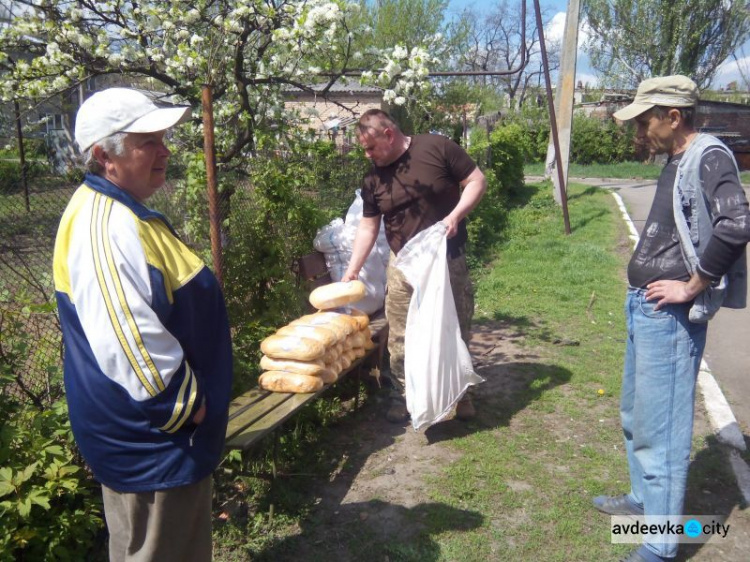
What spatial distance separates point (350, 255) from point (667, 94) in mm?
2814

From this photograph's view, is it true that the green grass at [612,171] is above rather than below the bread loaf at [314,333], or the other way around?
above

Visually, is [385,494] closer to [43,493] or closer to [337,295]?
[337,295]

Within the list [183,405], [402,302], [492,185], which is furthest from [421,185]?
[492,185]

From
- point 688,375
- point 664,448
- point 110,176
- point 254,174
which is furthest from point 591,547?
point 254,174

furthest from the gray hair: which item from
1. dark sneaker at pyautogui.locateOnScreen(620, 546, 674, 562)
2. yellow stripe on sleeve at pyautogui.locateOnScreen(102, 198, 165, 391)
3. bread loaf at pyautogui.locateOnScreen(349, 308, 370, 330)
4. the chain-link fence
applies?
dark sneaker at pyautogui.locateOnScreen(620, 546, 674, 562)

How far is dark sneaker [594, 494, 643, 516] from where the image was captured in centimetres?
346

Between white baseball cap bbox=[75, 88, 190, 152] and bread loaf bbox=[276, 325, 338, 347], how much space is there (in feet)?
6.75

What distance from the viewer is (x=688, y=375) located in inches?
117

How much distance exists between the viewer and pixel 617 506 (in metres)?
3.51

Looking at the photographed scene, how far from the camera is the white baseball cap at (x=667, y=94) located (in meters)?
2.87

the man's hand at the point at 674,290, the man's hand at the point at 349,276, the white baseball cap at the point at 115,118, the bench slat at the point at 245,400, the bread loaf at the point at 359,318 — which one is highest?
the white baseball cap at the point at 115,118

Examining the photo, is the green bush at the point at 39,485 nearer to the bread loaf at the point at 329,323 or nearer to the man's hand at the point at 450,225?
the bread loaf at the point at 329,323

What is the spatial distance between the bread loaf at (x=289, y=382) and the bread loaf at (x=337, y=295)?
75 centimetres

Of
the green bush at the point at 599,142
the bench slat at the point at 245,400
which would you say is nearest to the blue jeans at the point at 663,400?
the bench slat at the point at 245,400
